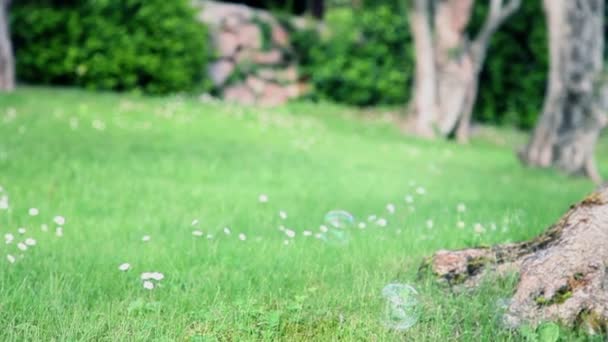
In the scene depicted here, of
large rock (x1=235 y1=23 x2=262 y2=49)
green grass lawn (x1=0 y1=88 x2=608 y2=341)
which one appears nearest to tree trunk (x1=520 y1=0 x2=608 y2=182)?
green grass lawn (x1=0 y1=88 x2=608 y2=341)

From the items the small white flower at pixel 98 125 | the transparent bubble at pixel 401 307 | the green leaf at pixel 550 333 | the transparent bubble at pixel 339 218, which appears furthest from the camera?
the small white flower at pixel 98 125

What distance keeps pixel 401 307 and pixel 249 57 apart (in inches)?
706

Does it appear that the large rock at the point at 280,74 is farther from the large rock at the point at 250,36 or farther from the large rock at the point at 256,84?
the large rock at the point at 250,36

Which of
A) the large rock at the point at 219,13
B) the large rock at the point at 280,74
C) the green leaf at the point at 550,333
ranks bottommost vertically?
the large rock at the point at 280,74

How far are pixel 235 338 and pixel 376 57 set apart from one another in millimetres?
18425

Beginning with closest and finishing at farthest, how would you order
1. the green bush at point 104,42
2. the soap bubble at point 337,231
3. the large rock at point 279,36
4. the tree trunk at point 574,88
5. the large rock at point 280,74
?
the soap bubble at point 337,231
the tree trunk at point 574,88
the green bush at point 104,42
the large rock at point 280,74
the large rock at point 279,36

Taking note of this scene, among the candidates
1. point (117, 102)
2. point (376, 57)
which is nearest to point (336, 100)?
point (376, 57)

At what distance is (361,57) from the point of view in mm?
21984

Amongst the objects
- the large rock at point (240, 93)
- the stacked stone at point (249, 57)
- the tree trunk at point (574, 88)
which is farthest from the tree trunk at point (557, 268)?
the large rock at point (240, 93)

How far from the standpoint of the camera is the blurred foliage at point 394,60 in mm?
21750

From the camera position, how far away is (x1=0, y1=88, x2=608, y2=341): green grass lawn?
4305 mm

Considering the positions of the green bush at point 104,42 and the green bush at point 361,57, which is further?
the green bush at point 361,57

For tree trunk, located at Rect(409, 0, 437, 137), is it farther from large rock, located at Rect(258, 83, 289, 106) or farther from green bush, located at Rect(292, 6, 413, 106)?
large rock, located at Rect(258, 83, 289, 106)

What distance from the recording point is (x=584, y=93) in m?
13.2
